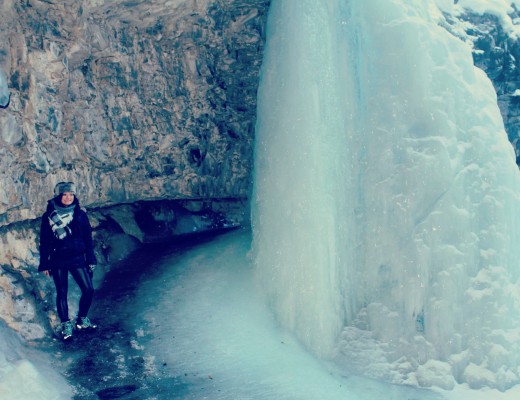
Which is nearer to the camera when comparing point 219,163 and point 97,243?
point 97,243

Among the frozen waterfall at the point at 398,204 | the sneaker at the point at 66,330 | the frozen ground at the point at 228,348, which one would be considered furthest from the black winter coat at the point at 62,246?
the frozen waterfall at the point at 398,204

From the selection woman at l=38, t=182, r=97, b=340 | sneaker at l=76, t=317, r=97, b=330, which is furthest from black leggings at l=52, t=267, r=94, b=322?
sneaker at l=76, t=317, r=97, b=330

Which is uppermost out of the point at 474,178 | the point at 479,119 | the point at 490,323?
the point at 479,119

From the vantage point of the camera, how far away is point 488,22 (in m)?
10.2

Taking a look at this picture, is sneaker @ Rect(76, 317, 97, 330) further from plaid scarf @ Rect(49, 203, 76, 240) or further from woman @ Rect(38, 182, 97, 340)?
plaid scarf @ Rect(49, 203, 76, 240)

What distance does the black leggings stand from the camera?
6.09 meters

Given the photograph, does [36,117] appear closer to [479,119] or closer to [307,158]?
[307,158]

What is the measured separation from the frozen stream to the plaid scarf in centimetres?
131

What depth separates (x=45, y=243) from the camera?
6066 millimetres

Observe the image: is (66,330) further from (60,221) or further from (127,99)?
(127,99)

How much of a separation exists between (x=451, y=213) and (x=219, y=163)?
4997 mm

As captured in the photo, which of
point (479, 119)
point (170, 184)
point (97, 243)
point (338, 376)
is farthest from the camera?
point (170, 184)

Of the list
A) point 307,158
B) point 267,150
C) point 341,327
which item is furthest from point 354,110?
point 341,327

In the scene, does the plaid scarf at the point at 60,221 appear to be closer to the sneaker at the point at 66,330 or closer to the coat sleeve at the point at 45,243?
the coat sleeve at the point at 45,243
